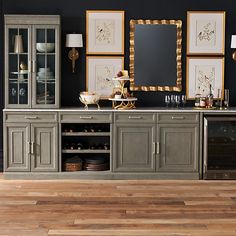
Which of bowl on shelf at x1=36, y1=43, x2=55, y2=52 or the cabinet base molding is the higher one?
bowl on shelf at x1=36, y1=43, x2=55, y2=52

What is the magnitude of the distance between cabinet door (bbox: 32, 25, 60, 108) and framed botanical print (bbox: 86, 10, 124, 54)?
55cm

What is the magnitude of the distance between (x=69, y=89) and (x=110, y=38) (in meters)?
0.82

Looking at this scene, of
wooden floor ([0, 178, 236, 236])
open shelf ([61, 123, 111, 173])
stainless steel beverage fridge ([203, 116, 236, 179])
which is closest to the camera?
wooden floor ([0, 178, 236, 236])

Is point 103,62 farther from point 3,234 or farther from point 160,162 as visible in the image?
point 3,234

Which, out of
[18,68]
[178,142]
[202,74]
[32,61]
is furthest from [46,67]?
[202,74]

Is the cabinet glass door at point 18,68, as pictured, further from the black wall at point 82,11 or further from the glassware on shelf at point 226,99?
the glassware on shelf at point 226,99

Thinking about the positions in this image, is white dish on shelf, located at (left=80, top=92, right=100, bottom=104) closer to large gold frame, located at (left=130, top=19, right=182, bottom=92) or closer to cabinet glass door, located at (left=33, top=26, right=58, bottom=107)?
cabinet glass door, located at (left=33, top=26, right=58, bottom=107)

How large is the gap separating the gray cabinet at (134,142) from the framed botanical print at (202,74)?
867 millimetres

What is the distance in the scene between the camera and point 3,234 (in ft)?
14.6

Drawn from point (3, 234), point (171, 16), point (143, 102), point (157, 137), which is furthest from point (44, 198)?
point (171, 16)

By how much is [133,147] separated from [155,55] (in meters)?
1.26

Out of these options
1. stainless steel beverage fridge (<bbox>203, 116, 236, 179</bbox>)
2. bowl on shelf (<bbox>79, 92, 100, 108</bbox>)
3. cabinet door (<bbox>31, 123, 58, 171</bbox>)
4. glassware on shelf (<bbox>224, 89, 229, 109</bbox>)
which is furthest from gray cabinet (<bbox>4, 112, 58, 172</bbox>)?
glassware on shelf (<bbox>224, 89, 229, 109</bbox>)

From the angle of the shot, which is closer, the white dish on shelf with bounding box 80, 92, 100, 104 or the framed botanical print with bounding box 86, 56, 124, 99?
the white dish on shelf with bounding box 80, 92, 100, 104

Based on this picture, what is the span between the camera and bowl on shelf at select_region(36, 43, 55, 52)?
664cm
